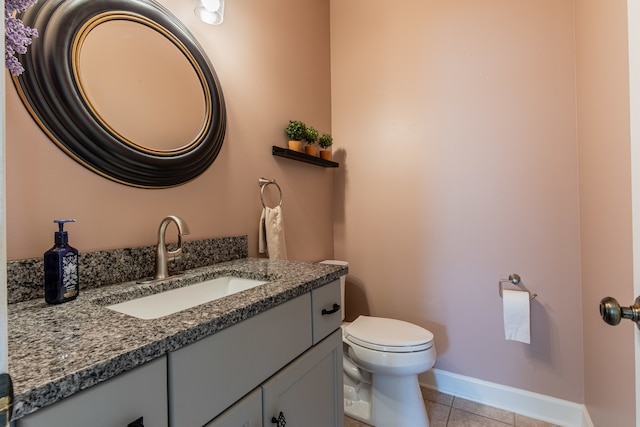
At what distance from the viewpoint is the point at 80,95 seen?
83 centimetres

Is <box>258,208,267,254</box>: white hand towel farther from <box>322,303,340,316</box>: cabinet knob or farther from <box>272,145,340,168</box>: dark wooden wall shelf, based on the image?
<box>322,303,340,316</box>: cabinet knob

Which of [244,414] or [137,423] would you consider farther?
[244,414]

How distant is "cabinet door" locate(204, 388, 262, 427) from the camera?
0.62 metres

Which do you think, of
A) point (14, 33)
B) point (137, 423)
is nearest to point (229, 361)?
point (137, 423)

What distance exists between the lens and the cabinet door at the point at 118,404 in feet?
1.25

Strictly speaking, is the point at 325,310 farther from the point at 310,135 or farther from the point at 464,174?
the point at 464,174

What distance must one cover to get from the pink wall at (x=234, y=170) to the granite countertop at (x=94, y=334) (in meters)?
0.21

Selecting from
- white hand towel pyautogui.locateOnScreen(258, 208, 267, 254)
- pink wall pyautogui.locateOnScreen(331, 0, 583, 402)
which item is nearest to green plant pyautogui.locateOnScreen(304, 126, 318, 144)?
pink wall pyautogui.locateOnScreen(331, 0, 583, 402)

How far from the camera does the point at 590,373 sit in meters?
1.36

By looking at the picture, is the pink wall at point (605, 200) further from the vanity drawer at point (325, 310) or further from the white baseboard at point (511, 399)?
the vanity drawer at point (325, 310)

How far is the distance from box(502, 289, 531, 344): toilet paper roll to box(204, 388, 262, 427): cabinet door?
140 centimetres

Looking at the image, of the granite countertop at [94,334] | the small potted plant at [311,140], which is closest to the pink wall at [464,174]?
the small potted plant at [311,140]

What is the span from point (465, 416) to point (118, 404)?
1.78m

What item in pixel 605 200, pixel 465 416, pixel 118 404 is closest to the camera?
pixel 118 404
